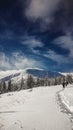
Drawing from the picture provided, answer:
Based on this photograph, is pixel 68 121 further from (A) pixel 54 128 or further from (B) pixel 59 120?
(A) pixel 54 128

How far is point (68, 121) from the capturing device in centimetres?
1053

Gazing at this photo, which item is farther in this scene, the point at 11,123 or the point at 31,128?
the point at 11,123

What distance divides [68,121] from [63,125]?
971 millimetres

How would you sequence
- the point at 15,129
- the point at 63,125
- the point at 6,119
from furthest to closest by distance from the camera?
1. the point at 6,119
2. the point at 63,125
3. the point at 15,129

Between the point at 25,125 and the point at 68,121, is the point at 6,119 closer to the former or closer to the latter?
the point at 25,125

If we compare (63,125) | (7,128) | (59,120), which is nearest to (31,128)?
(7,128)

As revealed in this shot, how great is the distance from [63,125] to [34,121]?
1683 mm

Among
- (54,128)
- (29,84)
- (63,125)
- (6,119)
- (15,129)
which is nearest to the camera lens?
(15,129)

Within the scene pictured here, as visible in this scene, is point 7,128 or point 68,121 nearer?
point 7,128

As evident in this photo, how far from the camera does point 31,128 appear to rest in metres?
8.73

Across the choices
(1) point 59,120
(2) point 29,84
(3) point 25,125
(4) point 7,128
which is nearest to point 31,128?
(3) point 25,125

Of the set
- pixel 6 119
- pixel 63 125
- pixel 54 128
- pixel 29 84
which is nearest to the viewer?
pixel 54 128

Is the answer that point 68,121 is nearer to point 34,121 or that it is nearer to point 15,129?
point 34,121

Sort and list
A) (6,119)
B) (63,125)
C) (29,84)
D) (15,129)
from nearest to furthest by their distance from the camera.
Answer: (15,129), (63,125), (6,119), (29,84)
